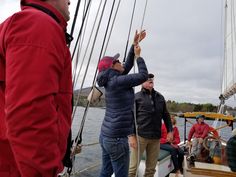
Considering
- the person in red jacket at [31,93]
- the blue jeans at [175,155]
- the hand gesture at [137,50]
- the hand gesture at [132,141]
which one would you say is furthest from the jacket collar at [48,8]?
the blue jeans at [175,155]

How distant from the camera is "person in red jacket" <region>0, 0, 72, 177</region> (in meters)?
0.99

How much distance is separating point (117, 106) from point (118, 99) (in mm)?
62

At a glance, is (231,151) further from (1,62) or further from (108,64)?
(1,62)

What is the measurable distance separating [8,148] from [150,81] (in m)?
3.06

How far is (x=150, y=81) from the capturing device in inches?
159

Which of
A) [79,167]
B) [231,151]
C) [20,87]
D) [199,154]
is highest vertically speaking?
[20,87]

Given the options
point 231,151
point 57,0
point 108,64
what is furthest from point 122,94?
point 57,0

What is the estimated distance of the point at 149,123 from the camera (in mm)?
3990

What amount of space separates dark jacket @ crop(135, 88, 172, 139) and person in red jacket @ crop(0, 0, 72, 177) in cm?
289

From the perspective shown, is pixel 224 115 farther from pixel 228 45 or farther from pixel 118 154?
pixel 118 154

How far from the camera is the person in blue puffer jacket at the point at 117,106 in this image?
8.95 ft

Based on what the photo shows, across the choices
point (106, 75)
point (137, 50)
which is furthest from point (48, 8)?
point (137, 50)

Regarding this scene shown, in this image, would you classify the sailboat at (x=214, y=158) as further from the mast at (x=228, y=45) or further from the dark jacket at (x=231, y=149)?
the dark jacket at (x=231, y=149)

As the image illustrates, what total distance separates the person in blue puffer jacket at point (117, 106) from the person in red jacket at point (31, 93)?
1589 mm
